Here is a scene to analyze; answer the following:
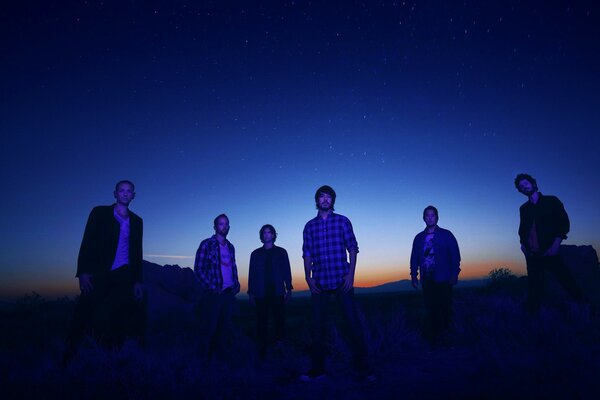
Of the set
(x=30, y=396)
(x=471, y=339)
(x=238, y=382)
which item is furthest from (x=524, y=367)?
(x=30, y=396)

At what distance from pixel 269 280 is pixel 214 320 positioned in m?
1.91

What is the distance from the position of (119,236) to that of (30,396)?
5.65ft

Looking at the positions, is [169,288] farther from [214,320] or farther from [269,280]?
[214,320]

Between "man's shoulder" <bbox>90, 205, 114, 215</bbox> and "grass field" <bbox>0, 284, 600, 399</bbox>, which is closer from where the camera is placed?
"grass field" <bbox>0, 284, 600, 399</bbox>

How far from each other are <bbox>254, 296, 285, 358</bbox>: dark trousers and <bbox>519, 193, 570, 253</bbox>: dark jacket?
158 inches

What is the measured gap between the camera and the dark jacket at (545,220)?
5039mm

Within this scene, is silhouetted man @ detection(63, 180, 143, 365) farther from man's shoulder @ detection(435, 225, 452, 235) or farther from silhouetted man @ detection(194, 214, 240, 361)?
man's shoulder @ detection(435, 225, 452, 235)

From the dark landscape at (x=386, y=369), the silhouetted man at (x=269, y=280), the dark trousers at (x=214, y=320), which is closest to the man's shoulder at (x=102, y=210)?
the dark landscape at (x=386, y=369)

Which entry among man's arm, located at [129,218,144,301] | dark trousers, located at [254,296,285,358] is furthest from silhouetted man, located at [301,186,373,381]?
man's arm, located at [129,218,144,301]

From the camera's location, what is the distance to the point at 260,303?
606cm

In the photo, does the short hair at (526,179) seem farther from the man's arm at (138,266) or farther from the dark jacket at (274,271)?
the man's arm at (138,266)

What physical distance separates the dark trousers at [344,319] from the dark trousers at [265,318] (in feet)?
6.07

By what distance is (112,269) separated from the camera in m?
4.00

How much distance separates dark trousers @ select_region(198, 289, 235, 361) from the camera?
436 centimetres
